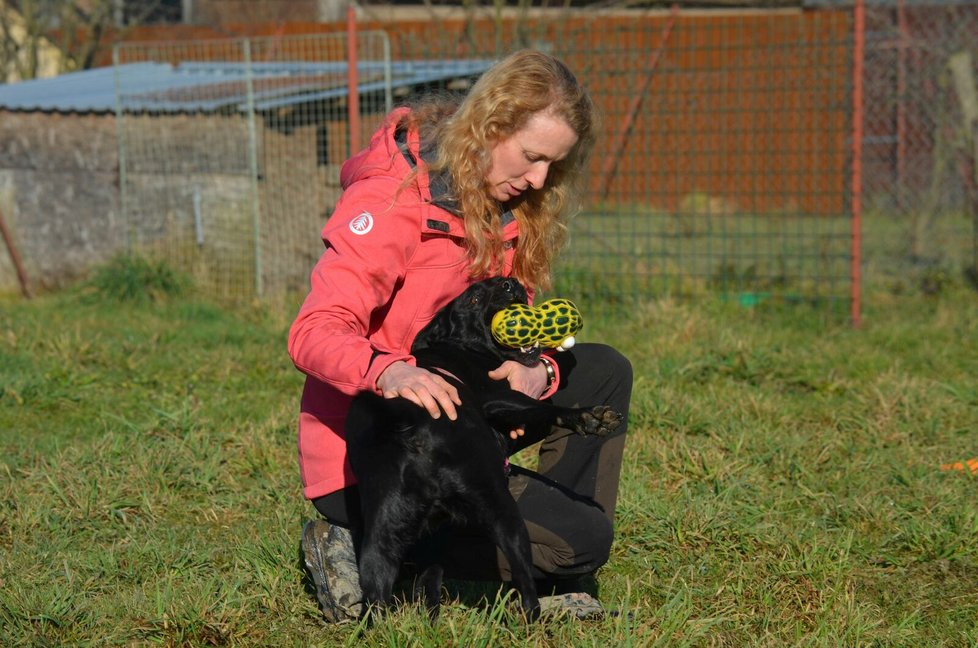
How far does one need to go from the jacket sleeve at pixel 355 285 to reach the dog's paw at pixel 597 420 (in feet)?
1.47

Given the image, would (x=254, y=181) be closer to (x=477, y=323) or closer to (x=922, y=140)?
(x=477, y=323)

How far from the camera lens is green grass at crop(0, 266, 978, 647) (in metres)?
3.08

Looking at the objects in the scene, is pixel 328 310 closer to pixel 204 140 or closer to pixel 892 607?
pixel 892 607

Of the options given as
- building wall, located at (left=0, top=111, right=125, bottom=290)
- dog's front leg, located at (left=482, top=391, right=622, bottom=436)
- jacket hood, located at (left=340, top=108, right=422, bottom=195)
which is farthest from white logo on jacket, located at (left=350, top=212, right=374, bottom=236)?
building wall, located at (left=0, top=111, right=125, bottom=290)

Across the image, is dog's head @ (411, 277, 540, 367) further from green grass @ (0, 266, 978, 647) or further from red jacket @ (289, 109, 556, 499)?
green grass @ (0, 266, 978, 647)

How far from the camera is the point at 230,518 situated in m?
4.12

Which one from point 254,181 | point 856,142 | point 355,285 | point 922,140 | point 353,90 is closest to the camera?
point 355,285

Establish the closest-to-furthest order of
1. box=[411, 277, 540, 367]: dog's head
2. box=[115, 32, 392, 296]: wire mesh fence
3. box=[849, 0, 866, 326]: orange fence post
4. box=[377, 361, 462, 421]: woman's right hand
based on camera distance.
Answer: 1. box=[377, 361, 462, 421]: woman's right hand
2. box=[411, 277, 540, 367]: dog's head
3. box=[849, 0, 866, 326]: orange fence post
4. box=[115, 32, 392, 296]: wire mesh fence

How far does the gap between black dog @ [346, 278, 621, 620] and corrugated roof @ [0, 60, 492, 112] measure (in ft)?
21.2

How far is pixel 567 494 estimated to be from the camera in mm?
3176

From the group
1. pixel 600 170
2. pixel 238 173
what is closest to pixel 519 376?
pixel 238 173

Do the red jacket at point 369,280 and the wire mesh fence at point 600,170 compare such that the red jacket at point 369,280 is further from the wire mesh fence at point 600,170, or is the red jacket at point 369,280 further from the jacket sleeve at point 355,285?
the wire mesh fence at point 600,170

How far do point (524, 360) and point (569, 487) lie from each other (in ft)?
1.55

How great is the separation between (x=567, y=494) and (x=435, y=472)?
649 mm
